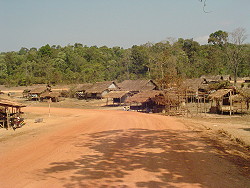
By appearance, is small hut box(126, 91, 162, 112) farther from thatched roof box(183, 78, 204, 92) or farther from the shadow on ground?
the shadow on ground

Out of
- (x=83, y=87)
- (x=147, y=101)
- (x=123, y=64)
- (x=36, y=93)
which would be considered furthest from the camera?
(x=123, y=64)

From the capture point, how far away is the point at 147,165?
30.0ft

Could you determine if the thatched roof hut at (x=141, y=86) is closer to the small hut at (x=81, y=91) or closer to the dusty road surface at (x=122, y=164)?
the small hut at (x=81, y=91)

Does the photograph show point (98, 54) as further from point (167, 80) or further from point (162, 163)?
point (162, 163)

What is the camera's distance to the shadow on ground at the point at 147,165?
774 centimetres

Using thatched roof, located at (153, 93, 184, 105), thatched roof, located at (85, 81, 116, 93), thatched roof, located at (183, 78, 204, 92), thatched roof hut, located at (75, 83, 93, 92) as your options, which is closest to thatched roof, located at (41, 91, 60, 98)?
thatched roof, located at (85, 81, 116, 93)

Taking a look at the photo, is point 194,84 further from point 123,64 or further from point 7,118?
point 123,64

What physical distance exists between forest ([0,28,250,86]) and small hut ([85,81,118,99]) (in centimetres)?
1453

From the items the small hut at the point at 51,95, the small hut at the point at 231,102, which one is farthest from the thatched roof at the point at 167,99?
the small hut at the point at 51,95

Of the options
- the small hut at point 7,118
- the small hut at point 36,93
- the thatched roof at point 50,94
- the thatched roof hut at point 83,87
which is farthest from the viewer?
the thatched roof hut at point 83,87

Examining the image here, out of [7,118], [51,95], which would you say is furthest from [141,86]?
[7,118]

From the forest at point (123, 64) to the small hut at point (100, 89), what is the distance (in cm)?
1453

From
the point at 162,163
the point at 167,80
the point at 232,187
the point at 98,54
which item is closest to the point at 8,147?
the point at 162,163

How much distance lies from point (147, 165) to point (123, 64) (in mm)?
85388
